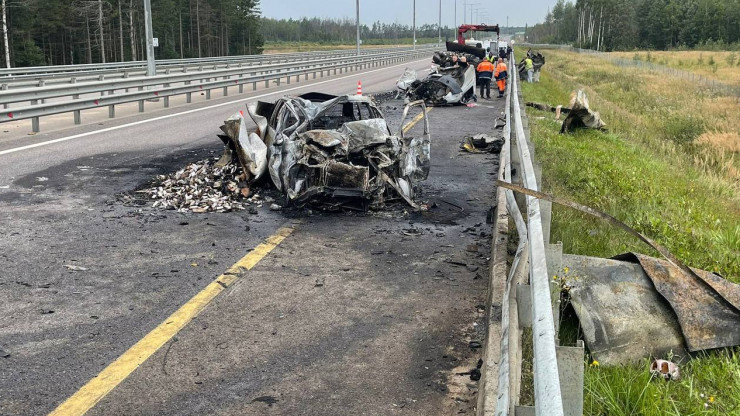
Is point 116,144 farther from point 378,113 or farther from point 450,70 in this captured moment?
point 450,70

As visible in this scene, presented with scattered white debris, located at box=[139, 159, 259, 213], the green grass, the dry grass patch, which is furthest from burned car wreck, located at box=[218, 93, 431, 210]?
the dry grass patch

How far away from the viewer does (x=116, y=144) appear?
13742mm

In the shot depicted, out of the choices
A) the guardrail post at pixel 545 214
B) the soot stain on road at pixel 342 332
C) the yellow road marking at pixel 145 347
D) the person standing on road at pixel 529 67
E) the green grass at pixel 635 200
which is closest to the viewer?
the yellow road marking at pixel 145 347

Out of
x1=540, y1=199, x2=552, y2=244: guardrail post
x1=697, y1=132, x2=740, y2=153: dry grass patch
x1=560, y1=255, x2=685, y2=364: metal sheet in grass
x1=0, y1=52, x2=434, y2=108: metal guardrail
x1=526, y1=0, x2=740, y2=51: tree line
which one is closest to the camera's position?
x1=540, y1=199, x2=552, y2=244: guardrail post

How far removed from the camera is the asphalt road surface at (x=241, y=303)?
4.21 meters

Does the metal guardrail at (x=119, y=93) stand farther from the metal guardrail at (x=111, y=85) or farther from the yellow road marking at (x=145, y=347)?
the yellow road marking at (x=145, y=347)

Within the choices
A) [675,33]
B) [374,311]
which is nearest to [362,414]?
[374,311]

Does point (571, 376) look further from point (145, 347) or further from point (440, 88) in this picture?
point (440, 88)

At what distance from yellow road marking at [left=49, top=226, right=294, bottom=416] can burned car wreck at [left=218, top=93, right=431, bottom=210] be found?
1.97 m

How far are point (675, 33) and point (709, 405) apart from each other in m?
158

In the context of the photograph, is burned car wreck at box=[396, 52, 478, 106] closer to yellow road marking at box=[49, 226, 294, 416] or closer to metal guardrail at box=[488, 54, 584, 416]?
yellow road marking at box=[49, 226, 294, 416]

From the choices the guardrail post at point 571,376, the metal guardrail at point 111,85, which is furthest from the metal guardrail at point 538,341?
the metal guardrail at point 111,85

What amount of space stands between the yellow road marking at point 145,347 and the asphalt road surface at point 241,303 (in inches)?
1.6

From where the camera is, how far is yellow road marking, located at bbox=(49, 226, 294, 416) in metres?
4.01
